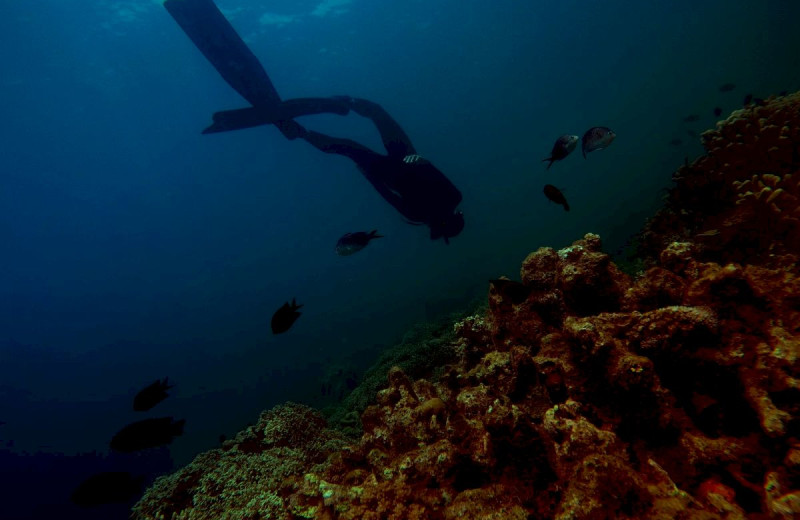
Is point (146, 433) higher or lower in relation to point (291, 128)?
lower

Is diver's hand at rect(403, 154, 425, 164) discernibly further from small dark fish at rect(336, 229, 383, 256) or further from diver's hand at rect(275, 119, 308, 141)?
diver's hand at rect(275, 119, 308, 141)

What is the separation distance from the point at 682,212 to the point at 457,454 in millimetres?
4409

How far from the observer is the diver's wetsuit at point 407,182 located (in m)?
9.34

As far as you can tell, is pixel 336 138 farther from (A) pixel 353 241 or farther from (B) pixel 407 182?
(A) pixel 353 241

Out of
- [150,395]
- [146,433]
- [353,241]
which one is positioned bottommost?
[146,433]

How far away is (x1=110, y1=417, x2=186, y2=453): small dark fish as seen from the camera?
3.66 meters

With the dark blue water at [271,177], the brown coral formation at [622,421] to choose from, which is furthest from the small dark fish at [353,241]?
the dark blue water at [271,177]

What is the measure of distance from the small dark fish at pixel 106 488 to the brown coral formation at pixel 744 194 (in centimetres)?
644

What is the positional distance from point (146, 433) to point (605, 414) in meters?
4.48

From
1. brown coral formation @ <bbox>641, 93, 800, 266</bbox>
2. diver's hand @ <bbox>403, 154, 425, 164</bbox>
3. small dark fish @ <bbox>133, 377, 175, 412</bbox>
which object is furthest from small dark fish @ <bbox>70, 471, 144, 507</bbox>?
diver's hand @ <bbox>403, 154, 425, 164</bbox>

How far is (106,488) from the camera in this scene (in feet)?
12.3

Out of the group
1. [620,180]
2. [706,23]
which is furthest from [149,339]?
A: [706,23]

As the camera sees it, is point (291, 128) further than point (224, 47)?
Yes

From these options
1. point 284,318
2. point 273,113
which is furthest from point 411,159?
point 273,113
